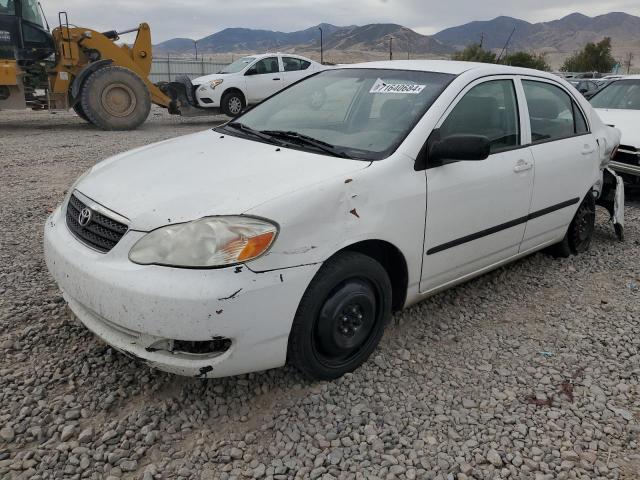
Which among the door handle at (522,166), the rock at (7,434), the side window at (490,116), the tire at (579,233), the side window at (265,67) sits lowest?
the rock at (7,434)

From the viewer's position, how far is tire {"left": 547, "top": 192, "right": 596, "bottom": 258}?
4.37m

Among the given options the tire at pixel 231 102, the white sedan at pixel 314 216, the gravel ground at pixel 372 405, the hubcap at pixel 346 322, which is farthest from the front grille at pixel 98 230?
the tire at pixel 231 102

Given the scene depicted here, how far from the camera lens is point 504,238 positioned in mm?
3498

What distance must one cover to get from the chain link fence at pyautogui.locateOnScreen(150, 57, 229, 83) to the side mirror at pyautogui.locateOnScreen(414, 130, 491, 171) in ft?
76.6

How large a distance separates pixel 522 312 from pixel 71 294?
110 inches

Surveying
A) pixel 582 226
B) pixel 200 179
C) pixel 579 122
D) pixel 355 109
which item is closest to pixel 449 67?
pixel 355 109

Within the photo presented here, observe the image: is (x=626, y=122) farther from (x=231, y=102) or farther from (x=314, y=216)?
(x=231, y=102)

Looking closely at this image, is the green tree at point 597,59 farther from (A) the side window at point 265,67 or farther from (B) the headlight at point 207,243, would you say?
(B) the headlight at point 207,243

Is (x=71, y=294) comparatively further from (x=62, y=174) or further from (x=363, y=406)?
(x=62, y=174)

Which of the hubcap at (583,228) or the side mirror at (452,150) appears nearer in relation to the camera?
the side mirror at (452,150)

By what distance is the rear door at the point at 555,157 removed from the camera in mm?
3688

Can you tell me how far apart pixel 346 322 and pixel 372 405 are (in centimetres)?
42

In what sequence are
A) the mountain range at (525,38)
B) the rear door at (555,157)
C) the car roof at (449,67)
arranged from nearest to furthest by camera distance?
the car roof at (449,67), the rear door at (555,157), the mountain range at (525,38)

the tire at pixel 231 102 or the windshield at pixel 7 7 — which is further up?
the windshield at pixel 7 7
